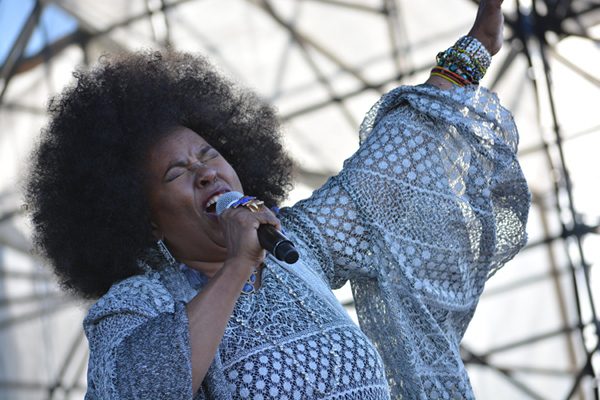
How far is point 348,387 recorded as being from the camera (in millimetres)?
2113

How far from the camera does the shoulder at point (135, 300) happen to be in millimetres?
2035

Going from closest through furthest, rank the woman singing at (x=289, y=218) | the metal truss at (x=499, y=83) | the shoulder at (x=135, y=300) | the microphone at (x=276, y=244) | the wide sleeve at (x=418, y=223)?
the microphone at (x=276, y=244), the shoulder at (x=135, y=300), the woman singing at (x=289, y=218), the wide sleeve at (x=418, y=223), the metal truss at (x=499, y=83)

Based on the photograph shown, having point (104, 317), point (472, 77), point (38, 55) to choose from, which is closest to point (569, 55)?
point (38, 55)

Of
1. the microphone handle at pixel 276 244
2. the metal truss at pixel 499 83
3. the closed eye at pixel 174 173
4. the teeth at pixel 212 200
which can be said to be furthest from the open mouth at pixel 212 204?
the metal truss at pixel 499 83

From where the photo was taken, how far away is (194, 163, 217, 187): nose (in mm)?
2201

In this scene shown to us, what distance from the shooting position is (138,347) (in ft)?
6.34

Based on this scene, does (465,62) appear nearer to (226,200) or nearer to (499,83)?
(226,200)

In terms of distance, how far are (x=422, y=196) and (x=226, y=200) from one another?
0.57m

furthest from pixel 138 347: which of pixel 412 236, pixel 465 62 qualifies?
pixel 465 62

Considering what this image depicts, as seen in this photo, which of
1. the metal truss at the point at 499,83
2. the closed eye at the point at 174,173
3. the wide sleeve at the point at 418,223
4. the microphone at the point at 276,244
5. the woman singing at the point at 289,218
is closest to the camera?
the microphone at the point at 276,244

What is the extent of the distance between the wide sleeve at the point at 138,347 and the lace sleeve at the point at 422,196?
19.6 inches

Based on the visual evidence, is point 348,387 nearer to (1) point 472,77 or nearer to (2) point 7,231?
(1) point 472,77

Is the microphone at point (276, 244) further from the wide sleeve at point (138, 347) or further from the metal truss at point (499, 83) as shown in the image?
the metal truss at point (499, 83)

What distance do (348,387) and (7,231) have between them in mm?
3432
